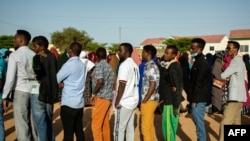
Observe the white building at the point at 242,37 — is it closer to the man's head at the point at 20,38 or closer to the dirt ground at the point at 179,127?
the dirt ground at the point at 179,127

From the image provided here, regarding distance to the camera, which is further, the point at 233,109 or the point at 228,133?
the point at 233,109

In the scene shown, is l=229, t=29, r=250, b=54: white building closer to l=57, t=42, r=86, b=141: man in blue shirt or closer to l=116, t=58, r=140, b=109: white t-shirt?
l=116, t=58, r=140, b=109: white t-shirt

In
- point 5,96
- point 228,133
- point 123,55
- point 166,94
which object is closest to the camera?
point 228,133

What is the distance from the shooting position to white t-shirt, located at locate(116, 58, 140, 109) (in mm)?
4305

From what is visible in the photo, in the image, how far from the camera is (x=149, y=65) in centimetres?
473

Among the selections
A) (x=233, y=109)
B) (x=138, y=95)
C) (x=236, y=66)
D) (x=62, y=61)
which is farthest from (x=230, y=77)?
(x=62, y=61)

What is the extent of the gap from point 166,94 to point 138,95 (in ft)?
2.13

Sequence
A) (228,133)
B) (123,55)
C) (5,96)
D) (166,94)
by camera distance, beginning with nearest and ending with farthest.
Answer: (228,133) → (5,96) → (123,55) → (166,94)

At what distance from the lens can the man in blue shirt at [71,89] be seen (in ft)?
13.9

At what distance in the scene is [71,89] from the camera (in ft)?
14.0

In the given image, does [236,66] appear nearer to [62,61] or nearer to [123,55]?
[123,55]

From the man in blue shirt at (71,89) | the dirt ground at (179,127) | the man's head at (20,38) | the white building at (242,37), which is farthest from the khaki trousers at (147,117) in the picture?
the white building at (242,37)

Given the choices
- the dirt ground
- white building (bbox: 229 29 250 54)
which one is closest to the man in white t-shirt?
the dirt ground

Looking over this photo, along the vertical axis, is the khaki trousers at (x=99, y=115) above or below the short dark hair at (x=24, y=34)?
below
